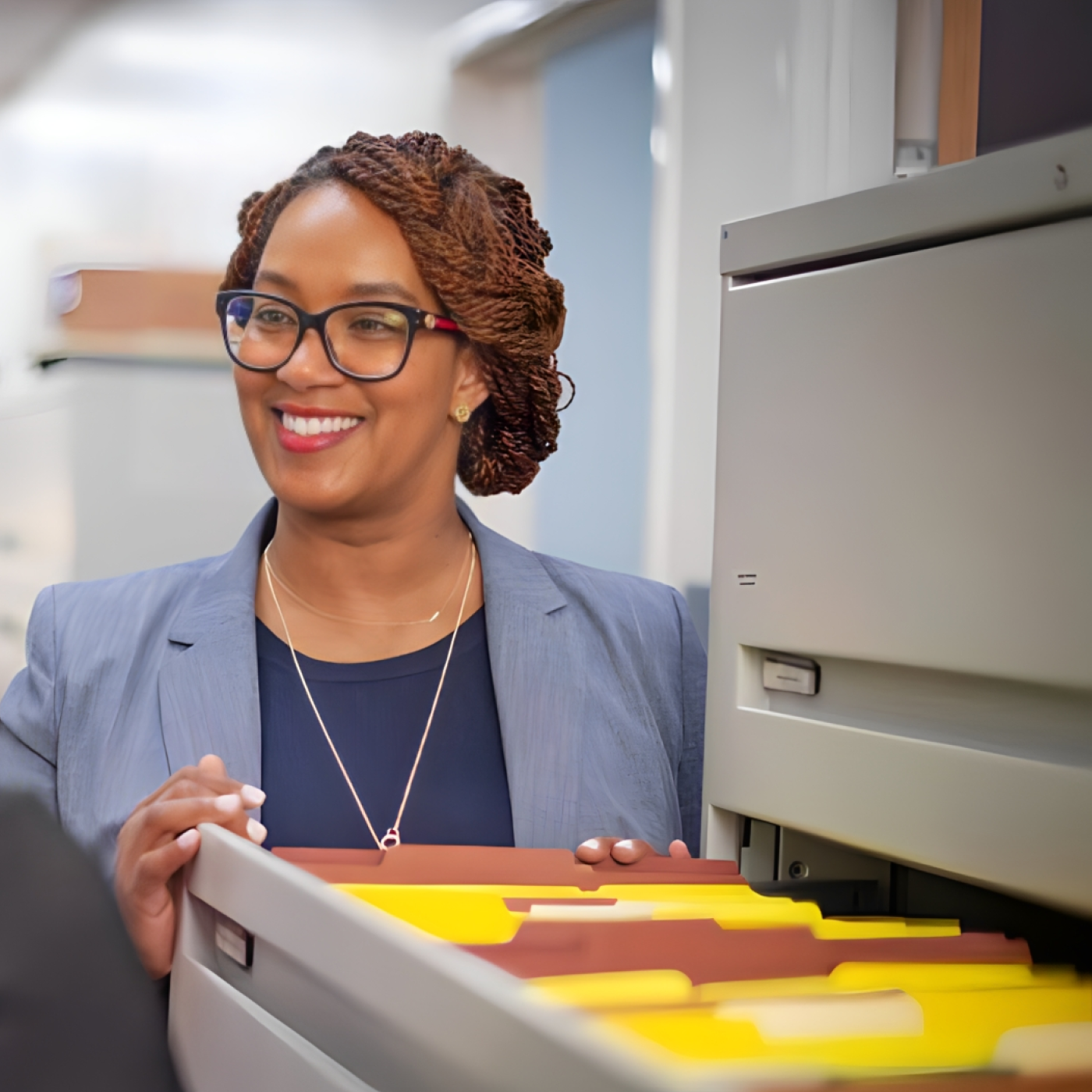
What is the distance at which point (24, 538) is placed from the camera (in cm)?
183

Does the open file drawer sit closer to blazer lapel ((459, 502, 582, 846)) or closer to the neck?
blazer lapel ((459, 502, 582, 846))

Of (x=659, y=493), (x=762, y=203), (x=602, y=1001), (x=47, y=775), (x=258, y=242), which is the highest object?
(x=762, y=203)

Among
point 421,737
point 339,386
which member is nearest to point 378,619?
point 421,737

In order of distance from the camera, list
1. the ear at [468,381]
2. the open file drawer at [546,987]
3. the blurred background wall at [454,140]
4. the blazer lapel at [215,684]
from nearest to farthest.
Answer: the open file drawer at [546,987] < the blazer lapel at [215,684] < the ear at [468,381] < the blurred background wall at [454,140]

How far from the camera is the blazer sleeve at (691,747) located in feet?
4.88

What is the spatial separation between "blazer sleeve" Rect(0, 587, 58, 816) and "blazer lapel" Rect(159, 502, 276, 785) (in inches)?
5.7

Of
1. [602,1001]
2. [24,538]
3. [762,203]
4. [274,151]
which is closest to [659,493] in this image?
[762,203]

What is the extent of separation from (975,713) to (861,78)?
4.63 feet

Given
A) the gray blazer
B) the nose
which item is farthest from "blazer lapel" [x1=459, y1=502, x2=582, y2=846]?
the nose

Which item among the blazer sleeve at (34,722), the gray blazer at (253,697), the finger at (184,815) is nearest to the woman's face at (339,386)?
the gray blazer at (253,697)

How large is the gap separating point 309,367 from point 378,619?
0.29 metres

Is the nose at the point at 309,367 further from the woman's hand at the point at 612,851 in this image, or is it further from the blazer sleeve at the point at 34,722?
the woman's hand at the point at 612,851

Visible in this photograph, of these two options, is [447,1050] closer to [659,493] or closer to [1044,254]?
[1044,254]

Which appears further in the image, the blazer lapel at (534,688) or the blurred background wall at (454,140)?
the blurred background wall at (454,140)
